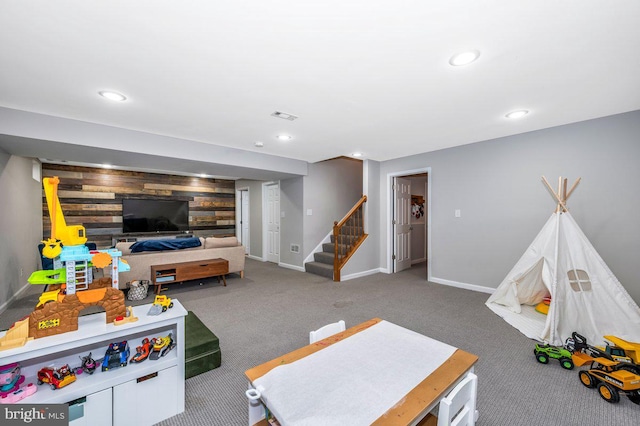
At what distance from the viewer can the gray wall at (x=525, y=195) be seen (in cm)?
315

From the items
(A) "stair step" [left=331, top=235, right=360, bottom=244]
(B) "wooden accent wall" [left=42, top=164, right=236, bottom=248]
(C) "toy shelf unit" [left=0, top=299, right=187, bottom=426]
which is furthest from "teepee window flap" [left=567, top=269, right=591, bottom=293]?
(B) "wooden accent wall" [left=42, top=164, right=236, bottom=248]

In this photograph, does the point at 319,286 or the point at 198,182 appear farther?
the point at 198,182

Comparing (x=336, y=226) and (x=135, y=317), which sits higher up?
(x=336, y=226)

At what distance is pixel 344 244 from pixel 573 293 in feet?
12.7

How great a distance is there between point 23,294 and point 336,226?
522cm

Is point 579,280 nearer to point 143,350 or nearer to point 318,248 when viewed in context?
point 143,350

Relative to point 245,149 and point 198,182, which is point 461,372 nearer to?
point 245,149

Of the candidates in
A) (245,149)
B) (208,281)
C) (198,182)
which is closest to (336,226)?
(245,149)

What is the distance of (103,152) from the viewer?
3674 mm

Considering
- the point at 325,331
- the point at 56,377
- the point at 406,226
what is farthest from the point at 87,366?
the point at 406,226

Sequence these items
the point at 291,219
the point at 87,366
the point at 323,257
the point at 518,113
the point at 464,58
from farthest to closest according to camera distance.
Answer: the point at 291,219 → the point at 323,257 → the point at 518,113 → the point at 464,58 → the point at 87,366

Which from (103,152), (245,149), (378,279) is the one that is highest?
(245,149)

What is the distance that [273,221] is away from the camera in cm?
709

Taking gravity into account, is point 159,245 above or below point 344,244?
above
